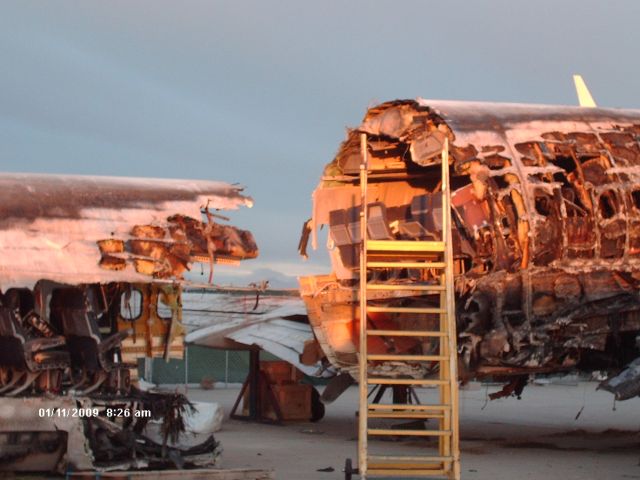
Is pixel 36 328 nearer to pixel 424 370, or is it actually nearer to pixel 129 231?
pixel 129 231

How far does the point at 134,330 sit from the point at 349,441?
8070 millimetres

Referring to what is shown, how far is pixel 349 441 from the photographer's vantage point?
77.2ft

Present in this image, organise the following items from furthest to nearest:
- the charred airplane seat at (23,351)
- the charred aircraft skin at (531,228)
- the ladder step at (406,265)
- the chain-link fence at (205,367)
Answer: the chain-link fence at (205,367)
the charred aircraft skin at (531,228)
the ladder step at (406,265)
the charred airplane seat at (23,351)

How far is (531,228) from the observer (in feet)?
54.6

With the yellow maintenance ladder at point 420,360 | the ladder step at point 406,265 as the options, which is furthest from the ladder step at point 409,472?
the ladder step at point 406,265

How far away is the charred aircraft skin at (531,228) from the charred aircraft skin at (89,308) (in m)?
3.06

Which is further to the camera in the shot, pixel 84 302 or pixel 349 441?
Result: pixel 349 441

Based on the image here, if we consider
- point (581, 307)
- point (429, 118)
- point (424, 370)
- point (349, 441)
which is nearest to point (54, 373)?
point (424, 370)

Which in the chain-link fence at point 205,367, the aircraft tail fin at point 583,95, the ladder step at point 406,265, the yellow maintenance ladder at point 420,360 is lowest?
the chain-link fence at point 205,367

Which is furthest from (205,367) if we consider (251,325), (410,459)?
(410,459)

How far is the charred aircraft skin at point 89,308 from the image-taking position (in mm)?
14914

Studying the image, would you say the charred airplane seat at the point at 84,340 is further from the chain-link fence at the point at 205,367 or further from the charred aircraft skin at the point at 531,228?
the chain-link fence at the point at 205,367

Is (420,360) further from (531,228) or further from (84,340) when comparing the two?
(84,340)

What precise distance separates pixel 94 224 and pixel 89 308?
1.18m
